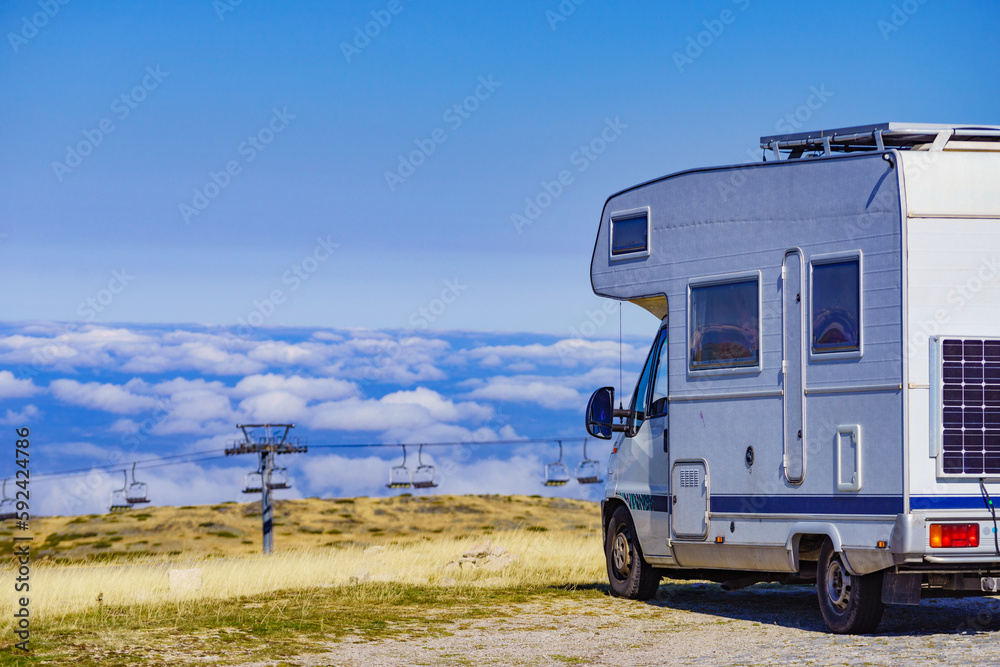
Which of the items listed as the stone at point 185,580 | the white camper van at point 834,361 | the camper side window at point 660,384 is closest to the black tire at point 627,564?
the white camper van at point 834,361

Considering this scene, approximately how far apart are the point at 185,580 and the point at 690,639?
7.73 metres

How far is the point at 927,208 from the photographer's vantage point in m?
9.52

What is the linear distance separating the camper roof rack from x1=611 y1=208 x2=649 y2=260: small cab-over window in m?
1.36

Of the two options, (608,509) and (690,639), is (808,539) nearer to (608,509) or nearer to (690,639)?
(690,639)

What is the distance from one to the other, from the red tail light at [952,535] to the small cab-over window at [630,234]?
391cm

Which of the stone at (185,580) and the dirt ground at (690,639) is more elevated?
the dirt ground at (690,639)

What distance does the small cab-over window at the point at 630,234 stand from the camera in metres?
11.8

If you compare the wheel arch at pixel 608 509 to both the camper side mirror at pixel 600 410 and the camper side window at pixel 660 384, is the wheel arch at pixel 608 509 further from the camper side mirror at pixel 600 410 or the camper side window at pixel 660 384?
the camper side window at pixel 660 384

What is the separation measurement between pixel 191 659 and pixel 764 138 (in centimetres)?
693

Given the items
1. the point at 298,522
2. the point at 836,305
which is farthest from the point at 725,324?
the point at 298,522


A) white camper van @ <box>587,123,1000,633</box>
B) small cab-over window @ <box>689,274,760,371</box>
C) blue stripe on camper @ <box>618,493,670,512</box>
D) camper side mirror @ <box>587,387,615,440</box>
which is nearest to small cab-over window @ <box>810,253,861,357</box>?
white camper van @ <box>587,123,1000,633</box>

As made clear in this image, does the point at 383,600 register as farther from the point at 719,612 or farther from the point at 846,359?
the point at 846,359

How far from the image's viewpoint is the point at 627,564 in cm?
1298

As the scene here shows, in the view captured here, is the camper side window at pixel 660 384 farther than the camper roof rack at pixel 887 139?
Yes
